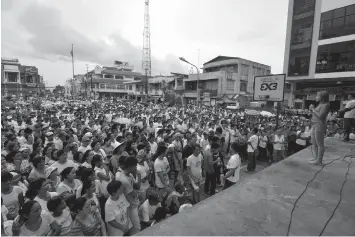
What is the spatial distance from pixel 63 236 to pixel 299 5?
Answer: 31586mm

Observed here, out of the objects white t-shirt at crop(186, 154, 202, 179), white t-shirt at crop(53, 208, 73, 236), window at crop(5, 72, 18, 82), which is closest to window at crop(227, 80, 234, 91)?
white t-shirt at crop(186, 154, 202, 179)

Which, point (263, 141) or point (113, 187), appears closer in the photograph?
point (113, 187)

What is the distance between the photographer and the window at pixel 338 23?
21.0 m

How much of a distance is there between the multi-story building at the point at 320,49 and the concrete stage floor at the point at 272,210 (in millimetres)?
24639

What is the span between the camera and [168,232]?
6.54 ft

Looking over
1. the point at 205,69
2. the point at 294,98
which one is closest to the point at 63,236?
the point at 294,98

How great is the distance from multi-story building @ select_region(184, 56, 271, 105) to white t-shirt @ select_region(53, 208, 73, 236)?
32.4 metres

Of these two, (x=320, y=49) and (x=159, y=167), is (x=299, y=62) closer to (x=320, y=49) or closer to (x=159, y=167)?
(x=320, y=49)

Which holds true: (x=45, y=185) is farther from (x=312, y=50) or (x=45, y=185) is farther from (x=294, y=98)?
(x=294, y=98)

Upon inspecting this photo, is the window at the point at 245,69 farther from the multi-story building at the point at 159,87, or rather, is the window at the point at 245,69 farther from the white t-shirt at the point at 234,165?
the white t-shirt at the point at 234,165

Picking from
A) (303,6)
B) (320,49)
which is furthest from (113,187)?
(303,6)

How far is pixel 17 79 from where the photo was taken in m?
55.3

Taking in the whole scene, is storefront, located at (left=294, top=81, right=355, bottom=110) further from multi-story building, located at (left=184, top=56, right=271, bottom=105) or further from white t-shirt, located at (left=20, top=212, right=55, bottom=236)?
white t-shirt, located at (left=20, top=212, right=55, bottom=236)

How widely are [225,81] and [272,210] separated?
3291 centimetres
